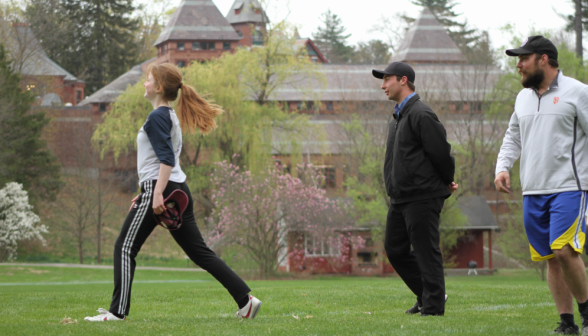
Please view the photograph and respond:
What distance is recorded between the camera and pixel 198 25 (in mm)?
61125

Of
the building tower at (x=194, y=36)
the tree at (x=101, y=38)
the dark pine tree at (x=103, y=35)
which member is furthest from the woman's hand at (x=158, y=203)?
the dark pine tree at (x=103, y=35)

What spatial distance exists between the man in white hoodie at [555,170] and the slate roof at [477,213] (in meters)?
38.5

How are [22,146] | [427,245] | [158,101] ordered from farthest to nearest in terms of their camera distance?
[22,146] < [427,245] < [158,101]

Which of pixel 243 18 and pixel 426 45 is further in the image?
pixel 243 18

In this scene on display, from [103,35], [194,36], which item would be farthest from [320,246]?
[103,35]

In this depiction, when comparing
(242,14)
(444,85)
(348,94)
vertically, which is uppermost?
(242,14)

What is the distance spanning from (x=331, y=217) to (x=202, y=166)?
961 cm

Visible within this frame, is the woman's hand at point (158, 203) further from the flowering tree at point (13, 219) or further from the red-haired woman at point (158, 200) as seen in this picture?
the flowering tree at point (13, 219)

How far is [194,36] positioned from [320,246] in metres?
29.9

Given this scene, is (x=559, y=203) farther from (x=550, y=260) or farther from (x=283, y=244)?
(x=283, y=244)

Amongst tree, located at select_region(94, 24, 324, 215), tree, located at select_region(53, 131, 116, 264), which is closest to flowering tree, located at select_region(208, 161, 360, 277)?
tree, located at select_region(94, 24, 324, 215)

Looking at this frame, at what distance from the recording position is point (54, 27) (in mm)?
53312

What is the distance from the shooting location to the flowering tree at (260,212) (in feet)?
101

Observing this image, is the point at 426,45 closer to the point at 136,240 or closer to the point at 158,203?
the point at 136,240
